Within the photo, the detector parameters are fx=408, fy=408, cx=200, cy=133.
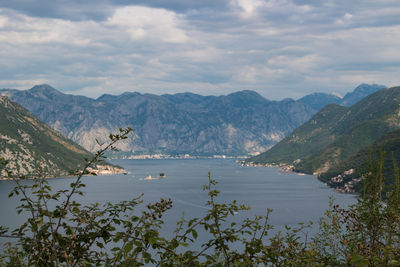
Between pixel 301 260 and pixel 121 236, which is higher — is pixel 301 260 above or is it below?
below

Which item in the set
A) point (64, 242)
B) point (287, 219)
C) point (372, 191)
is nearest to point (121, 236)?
point (64, 242)

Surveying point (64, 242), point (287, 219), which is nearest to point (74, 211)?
point (64, 242)

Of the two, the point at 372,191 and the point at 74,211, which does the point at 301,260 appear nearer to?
the point at 74,211

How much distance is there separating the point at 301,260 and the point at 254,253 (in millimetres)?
1583

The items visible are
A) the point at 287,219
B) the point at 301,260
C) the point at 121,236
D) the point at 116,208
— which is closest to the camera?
the point at 121,236

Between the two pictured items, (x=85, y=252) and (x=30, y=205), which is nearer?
(x=30, y=205)

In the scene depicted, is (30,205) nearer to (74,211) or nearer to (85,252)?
(74,211)

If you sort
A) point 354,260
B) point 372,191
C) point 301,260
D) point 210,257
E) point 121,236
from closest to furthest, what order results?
point 354,260, point 121,236, point 210,257, point 301,260, point 372,191

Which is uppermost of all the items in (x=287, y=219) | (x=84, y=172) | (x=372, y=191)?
(x=84, y=172)

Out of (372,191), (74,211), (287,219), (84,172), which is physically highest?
(84,172)

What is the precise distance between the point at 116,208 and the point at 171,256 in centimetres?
236

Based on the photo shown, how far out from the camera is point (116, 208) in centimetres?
1114

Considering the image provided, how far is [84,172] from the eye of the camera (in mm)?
10500

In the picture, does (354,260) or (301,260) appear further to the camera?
(301,260)
